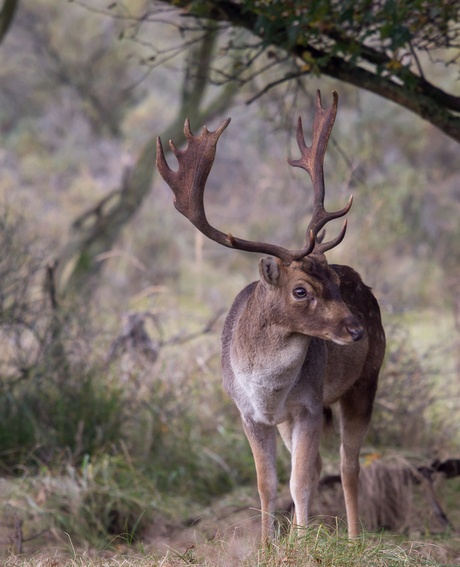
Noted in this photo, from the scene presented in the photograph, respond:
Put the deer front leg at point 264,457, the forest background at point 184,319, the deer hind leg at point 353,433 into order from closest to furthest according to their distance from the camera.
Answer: the deer front leg at point 264,457, the deer hind leg at point 353,433, the forest background at point 184,319

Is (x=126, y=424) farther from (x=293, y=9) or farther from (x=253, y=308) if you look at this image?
(x=293, y=9)

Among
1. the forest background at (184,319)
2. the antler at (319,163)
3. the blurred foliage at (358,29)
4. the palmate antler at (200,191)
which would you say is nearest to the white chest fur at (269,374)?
the palmate antler at (200,191)

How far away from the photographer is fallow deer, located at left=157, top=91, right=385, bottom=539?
3088mm

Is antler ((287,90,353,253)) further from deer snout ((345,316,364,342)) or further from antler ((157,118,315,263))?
deer snout ((345,316,364,342))

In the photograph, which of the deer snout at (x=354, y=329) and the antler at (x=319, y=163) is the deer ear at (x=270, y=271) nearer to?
the antler at (x=319, y=163)

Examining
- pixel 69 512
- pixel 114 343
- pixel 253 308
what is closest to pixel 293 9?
pixel 253 308

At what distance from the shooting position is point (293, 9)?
4168mm

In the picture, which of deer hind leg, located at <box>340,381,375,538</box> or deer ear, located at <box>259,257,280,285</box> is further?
deer hind leg, located at <box>340,381,375,538</box>

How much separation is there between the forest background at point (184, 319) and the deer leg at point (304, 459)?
1.06 metres

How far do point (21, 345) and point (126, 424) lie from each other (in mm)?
1260

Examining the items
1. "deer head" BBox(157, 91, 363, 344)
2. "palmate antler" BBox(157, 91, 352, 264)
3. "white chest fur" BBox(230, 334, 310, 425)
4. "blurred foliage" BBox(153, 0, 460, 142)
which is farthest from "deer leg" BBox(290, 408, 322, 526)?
"blurred foliage" BBox(153, 0, 460, 142)

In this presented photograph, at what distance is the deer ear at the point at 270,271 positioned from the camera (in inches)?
124

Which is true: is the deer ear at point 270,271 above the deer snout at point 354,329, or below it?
above

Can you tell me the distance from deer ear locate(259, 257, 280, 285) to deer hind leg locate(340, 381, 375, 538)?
3.86 feet
